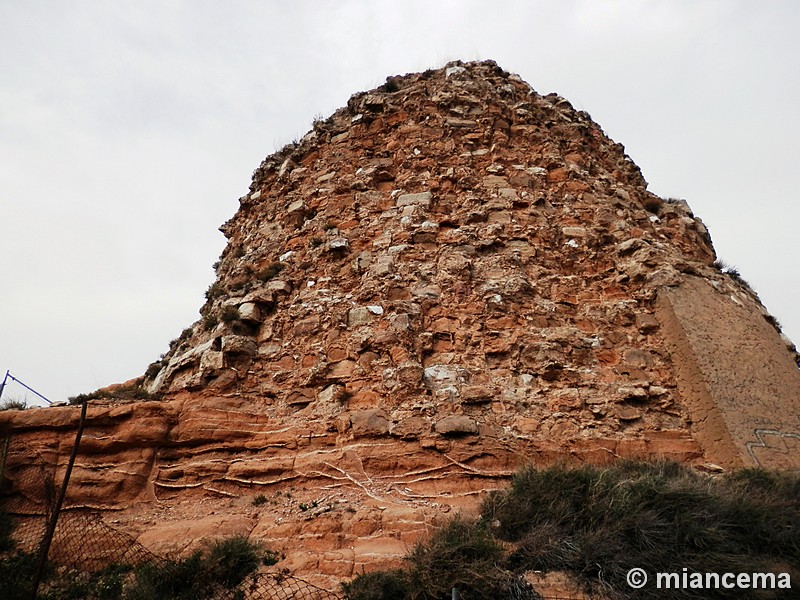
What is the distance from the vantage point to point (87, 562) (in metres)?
5.81

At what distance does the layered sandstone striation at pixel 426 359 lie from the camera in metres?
6.33

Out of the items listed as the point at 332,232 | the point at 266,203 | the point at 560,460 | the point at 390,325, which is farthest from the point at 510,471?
the point at 266,203

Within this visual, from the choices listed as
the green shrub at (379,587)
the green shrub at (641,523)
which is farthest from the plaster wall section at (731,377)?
the green shrub at (379,587)

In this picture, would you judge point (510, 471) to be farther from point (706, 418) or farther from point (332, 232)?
point (332, 232)

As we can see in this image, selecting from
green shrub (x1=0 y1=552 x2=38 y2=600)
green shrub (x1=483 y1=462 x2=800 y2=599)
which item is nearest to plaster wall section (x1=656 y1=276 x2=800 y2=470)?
green shrub (x1=483 y1=462 x2=800 y2=599)

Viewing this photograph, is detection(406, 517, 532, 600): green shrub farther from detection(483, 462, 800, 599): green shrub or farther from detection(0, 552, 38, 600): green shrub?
detection(0, 552, 38, 600): green shrub

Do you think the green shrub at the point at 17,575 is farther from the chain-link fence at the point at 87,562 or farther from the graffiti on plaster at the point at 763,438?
the graffiti on plaster at the point at 763,438

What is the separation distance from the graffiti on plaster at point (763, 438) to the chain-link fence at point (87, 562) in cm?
525

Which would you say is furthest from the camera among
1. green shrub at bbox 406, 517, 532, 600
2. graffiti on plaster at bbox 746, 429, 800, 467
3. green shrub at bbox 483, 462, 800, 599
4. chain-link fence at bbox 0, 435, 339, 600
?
graffiti on plaster at bbox 746, 429, 800, 467

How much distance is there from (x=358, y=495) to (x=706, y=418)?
448cm

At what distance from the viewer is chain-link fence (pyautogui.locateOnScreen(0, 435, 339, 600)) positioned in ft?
16.5

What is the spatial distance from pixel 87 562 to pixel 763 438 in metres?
8.06

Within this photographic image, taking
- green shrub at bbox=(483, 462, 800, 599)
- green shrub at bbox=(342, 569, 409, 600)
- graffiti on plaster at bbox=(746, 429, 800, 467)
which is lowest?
green shrub at bbox=(342, 569, 409, 600)

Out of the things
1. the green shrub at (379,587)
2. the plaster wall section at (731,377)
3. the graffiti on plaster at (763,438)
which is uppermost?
the plaster wall section at (731,377)
